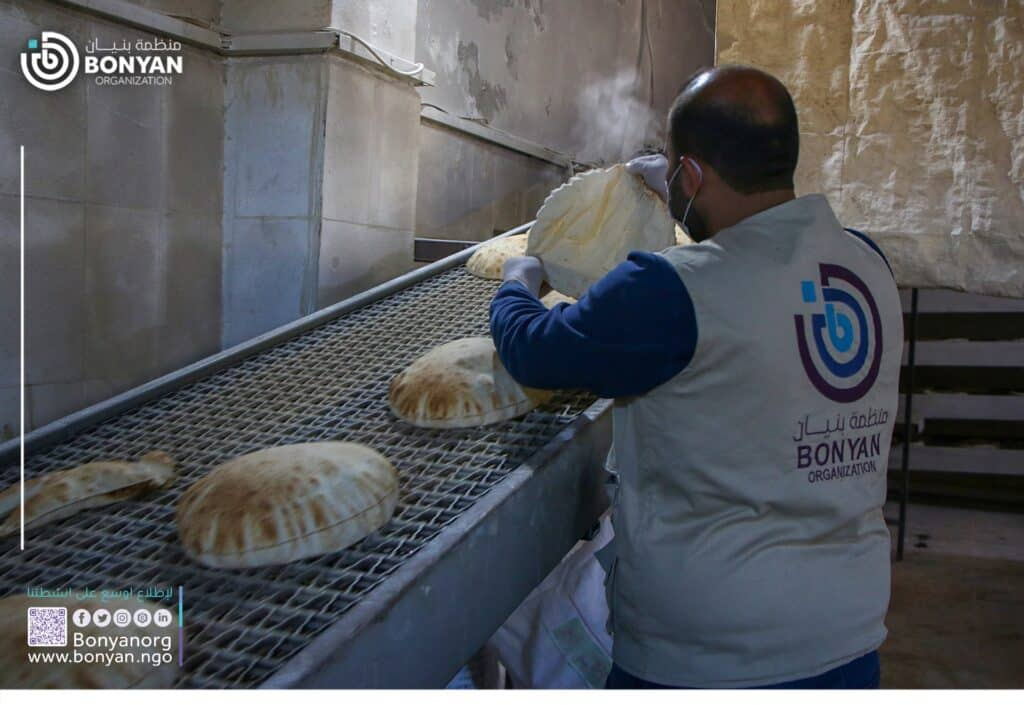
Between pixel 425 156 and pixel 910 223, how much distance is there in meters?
2.47

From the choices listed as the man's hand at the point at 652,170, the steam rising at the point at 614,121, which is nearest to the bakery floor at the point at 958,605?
the man's hand at the point at 652,170

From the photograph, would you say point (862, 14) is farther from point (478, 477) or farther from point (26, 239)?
point (26, 239)

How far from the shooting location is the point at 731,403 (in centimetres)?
104

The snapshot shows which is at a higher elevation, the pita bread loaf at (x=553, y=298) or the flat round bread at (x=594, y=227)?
the flat round bread at (x=594, y=227)

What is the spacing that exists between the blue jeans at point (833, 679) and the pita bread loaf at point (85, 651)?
64 cm

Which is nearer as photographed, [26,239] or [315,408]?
[315,408]

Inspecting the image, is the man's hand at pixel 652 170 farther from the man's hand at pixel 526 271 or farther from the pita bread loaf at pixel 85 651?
the pita bread loaf at pixel 85 651

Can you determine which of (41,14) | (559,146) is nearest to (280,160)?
(41,14)

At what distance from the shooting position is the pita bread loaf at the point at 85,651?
0.94 meters

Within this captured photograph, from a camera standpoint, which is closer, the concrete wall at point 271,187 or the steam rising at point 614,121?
the concrete wall at point 271,187

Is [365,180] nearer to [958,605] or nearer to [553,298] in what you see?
[553,298]

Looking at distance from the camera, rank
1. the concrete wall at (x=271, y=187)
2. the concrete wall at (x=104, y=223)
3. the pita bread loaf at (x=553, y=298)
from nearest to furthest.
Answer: the pita bread loaf at (x=553, y=298) → the concrete wall at (x=104, y=223) → the concrete wall at (x=271, y=187)

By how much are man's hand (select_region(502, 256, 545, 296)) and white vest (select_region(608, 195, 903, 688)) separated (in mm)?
551

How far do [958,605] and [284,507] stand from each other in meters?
3.57
